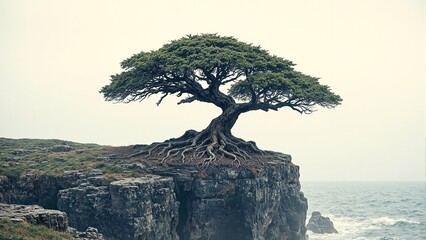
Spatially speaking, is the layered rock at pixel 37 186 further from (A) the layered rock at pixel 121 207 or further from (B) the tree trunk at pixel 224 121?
(B) the tree trunk at pixel 224 121

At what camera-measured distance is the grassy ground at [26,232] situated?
25875 mm

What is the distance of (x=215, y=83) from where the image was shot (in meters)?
57.3

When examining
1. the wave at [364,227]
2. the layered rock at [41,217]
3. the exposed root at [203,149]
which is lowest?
the wave at [364,227]

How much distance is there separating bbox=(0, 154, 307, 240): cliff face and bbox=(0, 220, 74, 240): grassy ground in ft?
37.2

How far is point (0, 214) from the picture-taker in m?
30.8

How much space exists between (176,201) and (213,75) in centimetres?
1809

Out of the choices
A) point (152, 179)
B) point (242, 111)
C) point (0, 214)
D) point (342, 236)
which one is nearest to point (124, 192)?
point (152, 179)

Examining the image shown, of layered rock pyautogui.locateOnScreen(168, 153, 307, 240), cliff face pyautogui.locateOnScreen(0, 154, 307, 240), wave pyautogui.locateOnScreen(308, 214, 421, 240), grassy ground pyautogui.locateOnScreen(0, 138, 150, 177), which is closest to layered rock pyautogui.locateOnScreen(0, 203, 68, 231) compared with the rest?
cliff face pyautogui.locateOnScreen(0, 154, 307, 240)

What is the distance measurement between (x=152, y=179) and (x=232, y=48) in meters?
21.2

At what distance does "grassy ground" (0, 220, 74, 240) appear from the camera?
84.9 ft

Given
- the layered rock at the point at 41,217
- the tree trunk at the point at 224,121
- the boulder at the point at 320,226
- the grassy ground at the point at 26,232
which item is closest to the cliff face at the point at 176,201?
the tree trunk at the point at 224,121

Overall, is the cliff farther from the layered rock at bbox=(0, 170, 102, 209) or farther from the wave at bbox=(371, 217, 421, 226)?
the wave at bbox=(371, 217, 421, 226)

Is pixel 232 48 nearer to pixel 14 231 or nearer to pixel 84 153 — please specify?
pixel 84 153

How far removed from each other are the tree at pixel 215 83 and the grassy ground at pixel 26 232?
22.9m
